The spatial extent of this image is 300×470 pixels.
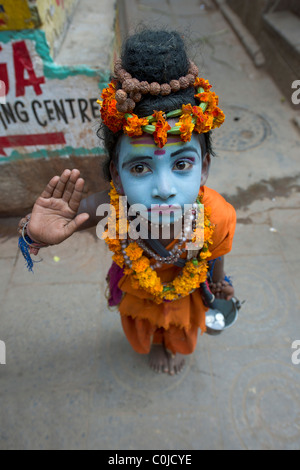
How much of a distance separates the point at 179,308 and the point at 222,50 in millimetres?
5030

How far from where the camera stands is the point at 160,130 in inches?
39.3

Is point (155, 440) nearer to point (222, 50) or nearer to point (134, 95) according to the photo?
point (134, 95)

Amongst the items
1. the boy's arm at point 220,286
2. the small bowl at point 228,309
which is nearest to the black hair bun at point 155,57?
the boy's arm at point 220,286

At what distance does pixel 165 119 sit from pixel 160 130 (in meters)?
0.07

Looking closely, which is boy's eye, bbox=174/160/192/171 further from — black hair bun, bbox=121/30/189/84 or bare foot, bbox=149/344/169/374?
bare foot, bbox=149/344/169/374

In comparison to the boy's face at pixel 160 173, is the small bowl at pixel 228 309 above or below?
below

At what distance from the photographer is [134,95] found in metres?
1.03

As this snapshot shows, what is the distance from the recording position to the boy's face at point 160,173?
105cm

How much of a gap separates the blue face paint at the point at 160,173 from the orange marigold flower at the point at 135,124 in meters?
0.04

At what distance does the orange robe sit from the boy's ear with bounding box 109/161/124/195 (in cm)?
33

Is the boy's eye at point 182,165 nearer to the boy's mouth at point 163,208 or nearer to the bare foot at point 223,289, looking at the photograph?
the boy's mouth at point 163,208

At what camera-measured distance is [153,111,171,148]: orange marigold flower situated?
1.00 metres

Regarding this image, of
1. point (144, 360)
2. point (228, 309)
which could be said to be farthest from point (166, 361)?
point (228, 309)

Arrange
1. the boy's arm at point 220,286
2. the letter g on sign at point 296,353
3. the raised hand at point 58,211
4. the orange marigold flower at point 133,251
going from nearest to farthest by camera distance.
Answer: the raised hand at point 58,211 < the orange marigold flower at point 133,251 < the boy's arm at point 220,286 < the letter g on sign at point 296,353
